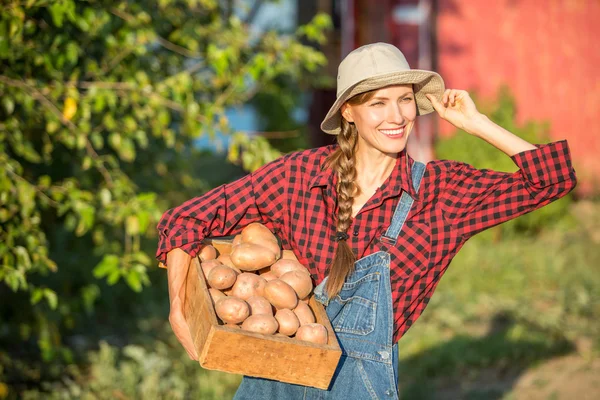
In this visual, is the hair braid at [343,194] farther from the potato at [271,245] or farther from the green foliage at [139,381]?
the green foliage at [139,381]

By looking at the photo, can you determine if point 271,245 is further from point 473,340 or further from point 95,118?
point 473,340

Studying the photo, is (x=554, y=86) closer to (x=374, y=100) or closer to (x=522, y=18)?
(x=522, y=18)

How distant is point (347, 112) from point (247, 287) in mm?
724

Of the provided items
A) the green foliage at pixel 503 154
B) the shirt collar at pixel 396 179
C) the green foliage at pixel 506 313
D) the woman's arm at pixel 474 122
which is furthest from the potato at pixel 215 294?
the green foliage at pixel 503 154

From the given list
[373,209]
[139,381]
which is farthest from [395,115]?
[139,381]

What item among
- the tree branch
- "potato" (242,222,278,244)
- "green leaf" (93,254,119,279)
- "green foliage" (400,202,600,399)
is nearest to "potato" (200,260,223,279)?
"potato" (242,222,278,244)

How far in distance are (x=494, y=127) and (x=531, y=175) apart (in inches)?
9.4

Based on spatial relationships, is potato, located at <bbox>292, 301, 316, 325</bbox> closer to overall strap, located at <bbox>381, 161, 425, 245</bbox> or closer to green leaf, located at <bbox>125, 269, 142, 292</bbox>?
overall strap, located at <bbox>381, 161, 425, 245</bbox>

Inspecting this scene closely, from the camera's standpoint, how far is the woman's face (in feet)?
8.35

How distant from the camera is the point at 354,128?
2.79 meters

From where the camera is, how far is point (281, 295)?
93.4 inches

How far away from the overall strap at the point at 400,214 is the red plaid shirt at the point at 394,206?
2 centimetres

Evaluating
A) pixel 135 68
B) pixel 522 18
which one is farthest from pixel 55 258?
pixel 522 18

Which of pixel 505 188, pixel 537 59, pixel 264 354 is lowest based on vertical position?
pixel 264 354
